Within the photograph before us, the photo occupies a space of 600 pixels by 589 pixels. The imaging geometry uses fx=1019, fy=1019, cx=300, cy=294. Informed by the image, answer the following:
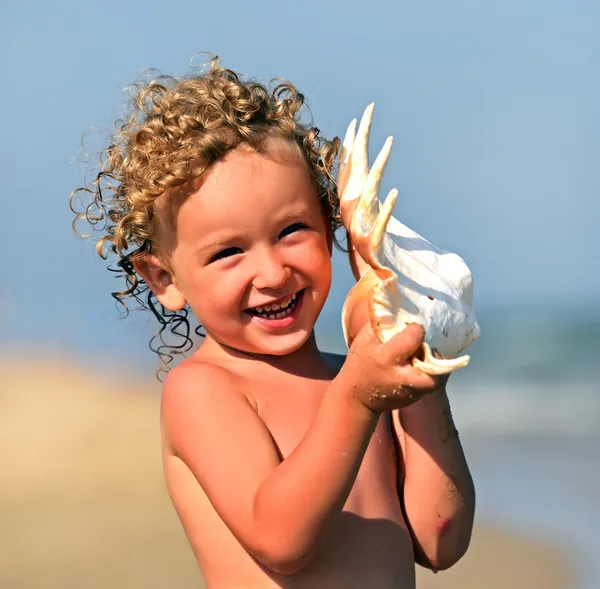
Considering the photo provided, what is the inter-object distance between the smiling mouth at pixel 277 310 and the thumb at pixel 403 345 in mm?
402

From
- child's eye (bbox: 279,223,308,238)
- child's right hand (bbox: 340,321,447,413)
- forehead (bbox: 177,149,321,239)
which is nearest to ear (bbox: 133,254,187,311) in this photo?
forehead (bbox: 177,149,321,239)

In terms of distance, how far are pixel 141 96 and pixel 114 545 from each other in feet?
11.4

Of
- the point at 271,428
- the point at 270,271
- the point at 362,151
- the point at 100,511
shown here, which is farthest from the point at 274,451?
the point at 100,511

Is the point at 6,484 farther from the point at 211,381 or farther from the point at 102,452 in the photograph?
the point at 211,381

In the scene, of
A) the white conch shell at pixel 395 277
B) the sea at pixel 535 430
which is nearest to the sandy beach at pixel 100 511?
the sea at pixel 535 430

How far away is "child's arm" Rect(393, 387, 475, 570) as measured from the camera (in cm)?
190

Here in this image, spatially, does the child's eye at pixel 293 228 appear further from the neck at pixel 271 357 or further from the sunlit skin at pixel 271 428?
the neck at pixel 271 357

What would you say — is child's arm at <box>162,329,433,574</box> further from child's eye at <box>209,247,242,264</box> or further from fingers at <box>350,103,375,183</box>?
fingers at <box>350,103,375,183</box>

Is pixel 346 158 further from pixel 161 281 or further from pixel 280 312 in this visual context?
pixel 161 281

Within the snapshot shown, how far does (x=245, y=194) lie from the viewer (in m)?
1.79

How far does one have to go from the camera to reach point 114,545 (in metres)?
5.12

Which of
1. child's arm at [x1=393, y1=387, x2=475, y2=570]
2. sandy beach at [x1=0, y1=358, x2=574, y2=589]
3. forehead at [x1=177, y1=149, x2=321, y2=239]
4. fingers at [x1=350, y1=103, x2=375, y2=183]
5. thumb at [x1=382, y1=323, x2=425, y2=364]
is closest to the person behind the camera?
thumb at [x1=382, y1=323, x2=425, y2=364]

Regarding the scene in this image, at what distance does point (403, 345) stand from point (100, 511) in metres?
4.50

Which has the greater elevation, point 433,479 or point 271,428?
point 271,428
